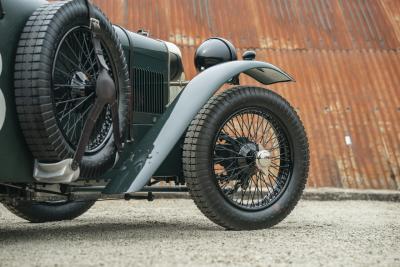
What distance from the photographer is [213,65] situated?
5.69 meters

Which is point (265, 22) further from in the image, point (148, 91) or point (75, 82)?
point (75, 82)

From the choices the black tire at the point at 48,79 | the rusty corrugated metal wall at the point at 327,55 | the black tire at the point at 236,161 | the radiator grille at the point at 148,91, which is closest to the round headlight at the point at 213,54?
the radiator grille at the point at 148,91

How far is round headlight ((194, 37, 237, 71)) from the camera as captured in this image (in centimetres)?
576

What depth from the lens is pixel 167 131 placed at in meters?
4.83

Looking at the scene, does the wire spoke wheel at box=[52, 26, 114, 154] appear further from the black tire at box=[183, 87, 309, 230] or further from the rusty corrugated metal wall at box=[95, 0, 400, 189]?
the rusty corrugated metal wall at box=[95, 0, 400, 189]

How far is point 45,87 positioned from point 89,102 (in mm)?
569

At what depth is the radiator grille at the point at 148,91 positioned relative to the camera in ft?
17.6

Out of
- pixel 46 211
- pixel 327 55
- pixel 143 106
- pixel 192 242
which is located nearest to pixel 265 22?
pixel 327 55

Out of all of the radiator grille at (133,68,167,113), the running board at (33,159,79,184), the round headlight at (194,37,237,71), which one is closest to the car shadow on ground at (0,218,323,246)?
the running board at (33,159,79,184)

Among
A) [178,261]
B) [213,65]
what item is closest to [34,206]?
[213,65]

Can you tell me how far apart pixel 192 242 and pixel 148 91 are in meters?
1.73

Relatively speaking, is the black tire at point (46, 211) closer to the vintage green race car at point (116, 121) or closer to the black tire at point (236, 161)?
the vintage green race car at point (116, 121)

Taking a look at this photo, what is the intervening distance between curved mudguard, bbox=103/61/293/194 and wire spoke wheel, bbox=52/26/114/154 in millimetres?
286

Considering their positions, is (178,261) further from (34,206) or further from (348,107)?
(348,107)
